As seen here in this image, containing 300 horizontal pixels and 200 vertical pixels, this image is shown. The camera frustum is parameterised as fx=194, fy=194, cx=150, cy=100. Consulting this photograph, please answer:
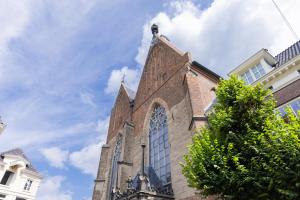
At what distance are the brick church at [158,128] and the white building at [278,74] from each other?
3.02 m

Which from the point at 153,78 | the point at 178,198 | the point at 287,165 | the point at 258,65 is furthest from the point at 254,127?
the point at 153,78

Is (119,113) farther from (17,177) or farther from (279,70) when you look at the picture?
(279,70)

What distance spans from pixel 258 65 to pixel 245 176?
339 inches

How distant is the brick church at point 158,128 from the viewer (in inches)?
426

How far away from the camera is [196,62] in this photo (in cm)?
1424

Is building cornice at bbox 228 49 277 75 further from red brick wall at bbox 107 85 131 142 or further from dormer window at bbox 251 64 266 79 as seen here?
red brick wall at bbox 107 85 131 142

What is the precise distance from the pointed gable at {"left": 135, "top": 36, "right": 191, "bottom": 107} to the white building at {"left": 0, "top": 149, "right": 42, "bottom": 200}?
1722 centimetres

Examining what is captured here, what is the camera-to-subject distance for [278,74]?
32.3 ft

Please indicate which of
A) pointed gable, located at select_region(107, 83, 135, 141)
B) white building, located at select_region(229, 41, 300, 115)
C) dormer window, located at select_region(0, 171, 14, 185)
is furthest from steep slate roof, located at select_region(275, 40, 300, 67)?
dormer window, located at select_region(0, 171, 14, 185)

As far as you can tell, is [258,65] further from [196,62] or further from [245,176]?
[245,176]

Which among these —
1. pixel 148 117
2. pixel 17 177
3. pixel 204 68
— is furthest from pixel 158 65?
pixel 17 177

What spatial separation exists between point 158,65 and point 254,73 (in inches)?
340

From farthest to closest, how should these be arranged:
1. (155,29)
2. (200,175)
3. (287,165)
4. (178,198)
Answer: (155,29), (178,198), (200,175), (287,165)

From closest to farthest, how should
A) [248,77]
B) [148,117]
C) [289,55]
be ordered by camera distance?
[289,55]
[248,77]
[148,117]
